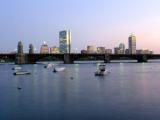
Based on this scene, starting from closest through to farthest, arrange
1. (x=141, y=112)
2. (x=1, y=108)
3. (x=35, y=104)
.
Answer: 1. (x=141, y=112)
2. (x=1, y=108)
3. (x=35, y=104)

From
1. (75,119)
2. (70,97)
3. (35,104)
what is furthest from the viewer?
(70,97)

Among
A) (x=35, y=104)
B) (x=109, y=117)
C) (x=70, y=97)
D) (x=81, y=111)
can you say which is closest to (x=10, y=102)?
(x=35, y=104)

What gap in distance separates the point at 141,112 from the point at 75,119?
9.03m

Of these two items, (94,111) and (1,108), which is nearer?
(94,111)

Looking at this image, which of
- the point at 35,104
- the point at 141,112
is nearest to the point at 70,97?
the point at 35,104

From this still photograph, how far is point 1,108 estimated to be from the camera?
185 feet

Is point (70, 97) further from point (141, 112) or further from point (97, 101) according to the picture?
point (141, 112)

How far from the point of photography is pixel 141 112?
5103 centimetres

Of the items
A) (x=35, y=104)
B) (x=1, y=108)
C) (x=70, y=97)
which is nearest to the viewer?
(x=1, y=108)

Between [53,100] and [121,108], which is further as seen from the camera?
[53,100]

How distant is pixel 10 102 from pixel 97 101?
13.5 m

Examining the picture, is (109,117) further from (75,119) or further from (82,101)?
(82,101)

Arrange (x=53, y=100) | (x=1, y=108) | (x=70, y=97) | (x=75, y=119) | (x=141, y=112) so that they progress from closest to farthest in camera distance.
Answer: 1. (x=75, y=119)
2. (x=141, y=112)
3. (x=1, y=108)
4. (x=53, y=100)
5. (x=70, y=97)

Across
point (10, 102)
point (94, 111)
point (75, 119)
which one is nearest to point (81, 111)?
point (94, 111)
